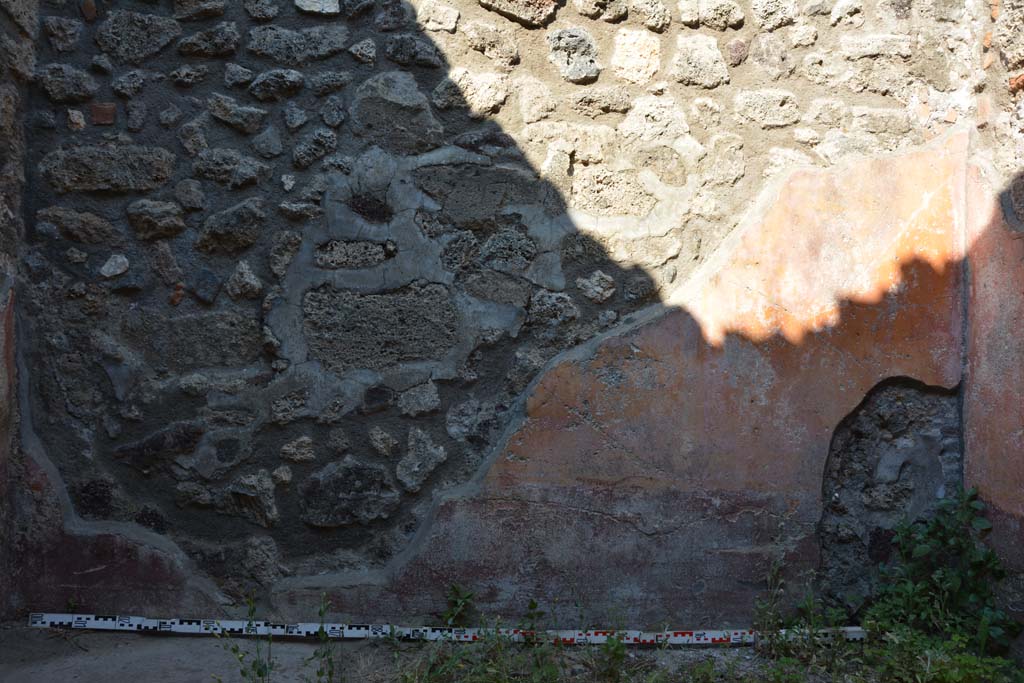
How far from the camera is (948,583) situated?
2.43 meters

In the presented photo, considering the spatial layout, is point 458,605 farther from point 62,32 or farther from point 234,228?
point 62,32

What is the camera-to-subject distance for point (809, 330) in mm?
2592

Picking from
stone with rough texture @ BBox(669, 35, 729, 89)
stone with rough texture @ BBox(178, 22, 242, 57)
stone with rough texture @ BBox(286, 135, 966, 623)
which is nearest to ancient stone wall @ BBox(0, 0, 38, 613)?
stone with rough texture @ BBox(178, 22, 242, 57)

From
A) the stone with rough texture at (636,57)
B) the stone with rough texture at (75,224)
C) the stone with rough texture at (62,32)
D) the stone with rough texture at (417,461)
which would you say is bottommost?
the stone with rough texture at (417,461)

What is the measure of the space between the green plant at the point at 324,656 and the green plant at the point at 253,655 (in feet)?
0.38

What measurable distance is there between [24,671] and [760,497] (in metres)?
2.21

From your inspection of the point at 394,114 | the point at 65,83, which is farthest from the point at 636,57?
the point at 65,83

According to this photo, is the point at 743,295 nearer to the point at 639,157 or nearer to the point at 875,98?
the point at 639,157

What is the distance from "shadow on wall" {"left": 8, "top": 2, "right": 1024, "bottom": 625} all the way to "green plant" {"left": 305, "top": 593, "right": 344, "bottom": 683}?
3.9 inches

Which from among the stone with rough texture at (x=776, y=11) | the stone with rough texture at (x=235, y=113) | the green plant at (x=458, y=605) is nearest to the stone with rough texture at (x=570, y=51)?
the stone with rough texture at (x=776, y=11)

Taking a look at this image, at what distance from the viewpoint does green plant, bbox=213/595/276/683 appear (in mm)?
2186

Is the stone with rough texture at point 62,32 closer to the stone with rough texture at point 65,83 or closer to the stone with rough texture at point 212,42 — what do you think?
the stone with rough texture at point 65,83

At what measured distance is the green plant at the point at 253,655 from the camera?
2.19 m

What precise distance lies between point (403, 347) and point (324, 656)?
0.94m
